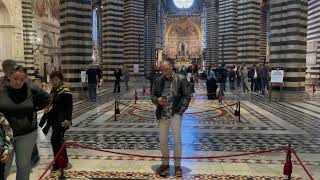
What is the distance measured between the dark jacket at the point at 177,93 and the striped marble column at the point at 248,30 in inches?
811

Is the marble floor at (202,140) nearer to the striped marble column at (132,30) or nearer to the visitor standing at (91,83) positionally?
the visitor standing at (91,83)

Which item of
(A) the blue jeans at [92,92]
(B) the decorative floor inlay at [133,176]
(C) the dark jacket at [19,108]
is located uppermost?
(C) the dark jacket at [19,108]

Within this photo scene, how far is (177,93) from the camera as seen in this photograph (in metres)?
5.96

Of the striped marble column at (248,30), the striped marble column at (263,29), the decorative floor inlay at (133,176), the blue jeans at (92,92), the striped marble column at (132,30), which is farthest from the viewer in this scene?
the striped marble column at (263,29)

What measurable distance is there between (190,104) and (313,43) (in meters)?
16.2

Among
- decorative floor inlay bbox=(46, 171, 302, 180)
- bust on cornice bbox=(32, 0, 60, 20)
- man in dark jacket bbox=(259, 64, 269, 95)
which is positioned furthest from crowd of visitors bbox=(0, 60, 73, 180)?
bust on cornice bbox=(32, 0, 60, 20)

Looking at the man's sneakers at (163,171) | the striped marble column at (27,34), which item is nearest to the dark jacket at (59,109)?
the man's sneakers at (163,171)

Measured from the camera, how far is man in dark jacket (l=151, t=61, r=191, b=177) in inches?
234

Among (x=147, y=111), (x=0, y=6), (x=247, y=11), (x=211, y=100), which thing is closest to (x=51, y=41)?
(x=0, y=6)

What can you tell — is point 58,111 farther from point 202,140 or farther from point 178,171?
point 202,140

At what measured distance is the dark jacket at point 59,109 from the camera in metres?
6.08

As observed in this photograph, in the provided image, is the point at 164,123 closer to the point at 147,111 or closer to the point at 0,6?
the point at 147,111

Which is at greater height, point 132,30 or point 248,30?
point 132,30

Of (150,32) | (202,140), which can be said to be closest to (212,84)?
(202,140)
